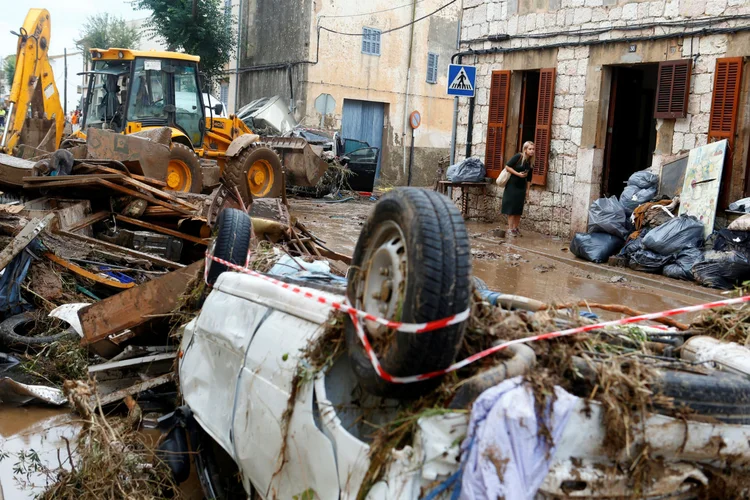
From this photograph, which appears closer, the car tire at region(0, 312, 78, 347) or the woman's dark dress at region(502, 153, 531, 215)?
the car tire at region(0, 312, 78, 347)

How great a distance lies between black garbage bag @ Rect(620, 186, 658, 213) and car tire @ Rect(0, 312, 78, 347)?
8.37 m

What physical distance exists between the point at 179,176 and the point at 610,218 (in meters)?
6.91

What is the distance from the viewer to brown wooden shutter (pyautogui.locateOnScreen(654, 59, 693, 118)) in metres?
11.4

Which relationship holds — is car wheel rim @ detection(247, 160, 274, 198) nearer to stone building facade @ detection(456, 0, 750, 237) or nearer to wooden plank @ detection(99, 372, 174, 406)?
stone building facade @ detection(456, 0, 750, 237)

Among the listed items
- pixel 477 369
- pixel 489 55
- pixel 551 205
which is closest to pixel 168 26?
pixel 489 55

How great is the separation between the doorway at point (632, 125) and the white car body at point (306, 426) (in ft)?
37.1

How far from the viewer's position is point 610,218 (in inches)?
449

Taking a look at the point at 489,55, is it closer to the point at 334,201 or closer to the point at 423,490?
the point at 334,201

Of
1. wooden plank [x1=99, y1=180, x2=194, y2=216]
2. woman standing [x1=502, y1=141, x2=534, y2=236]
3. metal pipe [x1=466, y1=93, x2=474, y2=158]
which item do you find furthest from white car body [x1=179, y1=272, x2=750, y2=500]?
metal pipe [x1=466, y1=93, x2=474, y2=158]

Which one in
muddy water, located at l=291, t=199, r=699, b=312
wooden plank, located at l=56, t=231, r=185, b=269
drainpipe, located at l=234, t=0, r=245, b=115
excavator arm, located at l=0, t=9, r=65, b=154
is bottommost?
muddy water, located at l=291, t=199, r=699, b=312

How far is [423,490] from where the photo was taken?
7.13ft

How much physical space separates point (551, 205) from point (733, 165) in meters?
3.76

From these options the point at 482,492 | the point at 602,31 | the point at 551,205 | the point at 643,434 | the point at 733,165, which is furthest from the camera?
the point at 551,205

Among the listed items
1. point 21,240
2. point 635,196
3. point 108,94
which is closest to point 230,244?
point 21,240
